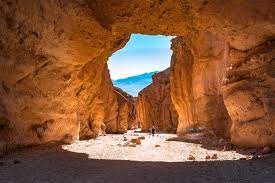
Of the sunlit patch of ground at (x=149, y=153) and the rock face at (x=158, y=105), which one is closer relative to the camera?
the sunlit patch of ground at (x=149, y=153)

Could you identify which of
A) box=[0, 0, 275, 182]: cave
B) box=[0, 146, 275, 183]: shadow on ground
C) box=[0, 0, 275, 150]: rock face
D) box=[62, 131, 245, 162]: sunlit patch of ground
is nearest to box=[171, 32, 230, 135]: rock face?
box=[0, 0, 275, 182]: cave

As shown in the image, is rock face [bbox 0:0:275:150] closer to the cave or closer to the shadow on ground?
the cave

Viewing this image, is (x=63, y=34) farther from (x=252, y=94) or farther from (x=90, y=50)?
(x=252, y=94)

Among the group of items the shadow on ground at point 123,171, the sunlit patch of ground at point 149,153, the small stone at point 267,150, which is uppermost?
the small stone at point 267,150

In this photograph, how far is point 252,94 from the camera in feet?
36.4

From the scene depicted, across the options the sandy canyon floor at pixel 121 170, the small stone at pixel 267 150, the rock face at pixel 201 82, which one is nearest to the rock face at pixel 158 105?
the rock face at pixel 201 82

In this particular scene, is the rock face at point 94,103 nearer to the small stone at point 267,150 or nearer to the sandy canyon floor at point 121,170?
the sandy canyon floor at point 121,170

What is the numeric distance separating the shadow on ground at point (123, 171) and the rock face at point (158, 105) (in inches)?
1261

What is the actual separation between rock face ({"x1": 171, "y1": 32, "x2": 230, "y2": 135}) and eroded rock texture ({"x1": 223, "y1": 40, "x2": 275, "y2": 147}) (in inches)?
163

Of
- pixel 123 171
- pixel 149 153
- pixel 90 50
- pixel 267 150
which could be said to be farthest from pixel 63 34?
pixel 267 150

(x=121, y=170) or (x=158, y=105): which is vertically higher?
(x=158, y=105)

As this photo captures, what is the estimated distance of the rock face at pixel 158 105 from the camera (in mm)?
42500

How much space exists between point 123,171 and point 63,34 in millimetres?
5471

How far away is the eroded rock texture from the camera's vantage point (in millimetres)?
10484
